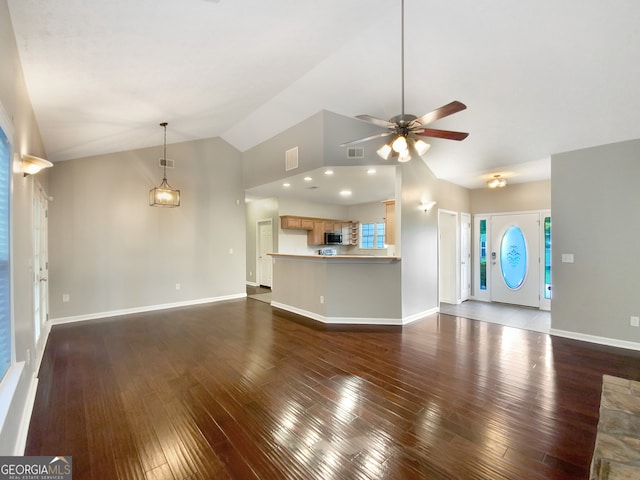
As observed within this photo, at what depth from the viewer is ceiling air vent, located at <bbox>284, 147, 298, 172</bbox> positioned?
5.04m

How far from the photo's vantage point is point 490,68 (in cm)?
306

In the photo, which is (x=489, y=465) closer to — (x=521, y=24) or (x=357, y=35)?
(x=521, y=24)

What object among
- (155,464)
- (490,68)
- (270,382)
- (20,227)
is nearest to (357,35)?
(490,68)

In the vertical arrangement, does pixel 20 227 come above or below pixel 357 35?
below

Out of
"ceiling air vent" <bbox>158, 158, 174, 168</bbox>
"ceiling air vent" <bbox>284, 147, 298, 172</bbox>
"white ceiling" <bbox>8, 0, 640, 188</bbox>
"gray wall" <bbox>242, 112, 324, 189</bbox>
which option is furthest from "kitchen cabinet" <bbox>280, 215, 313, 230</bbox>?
"white ceiling" <bbox>8, 0, 640, 188</bbox>

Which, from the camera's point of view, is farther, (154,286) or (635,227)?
(154,286)

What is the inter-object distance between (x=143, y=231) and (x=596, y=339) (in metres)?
7.83

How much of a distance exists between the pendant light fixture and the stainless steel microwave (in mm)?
4222

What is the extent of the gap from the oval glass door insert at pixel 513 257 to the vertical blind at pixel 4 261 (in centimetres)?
771

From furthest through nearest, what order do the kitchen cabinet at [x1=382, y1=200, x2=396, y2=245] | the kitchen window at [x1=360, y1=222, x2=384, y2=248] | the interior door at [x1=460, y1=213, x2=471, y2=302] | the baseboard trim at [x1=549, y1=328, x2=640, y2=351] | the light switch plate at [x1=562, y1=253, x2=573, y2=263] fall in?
the kitchen window at [x1=360, y1=222, x2=384, y2=248] → the interior door at [x1=460, y1=213, x2=471, y2=302] → the kitchen cabinet at [x1=382, y1=200, x2=396, y2=245] → the light switch plate at [x1=562, y1=253, x2=573, y2=263] → the baseboard trim at [x1=549, y1=328, x2=640, y2=351]

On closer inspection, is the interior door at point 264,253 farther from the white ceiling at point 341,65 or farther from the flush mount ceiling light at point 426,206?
the flush mount ceiling light at point 426,206

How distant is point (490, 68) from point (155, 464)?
183 inches

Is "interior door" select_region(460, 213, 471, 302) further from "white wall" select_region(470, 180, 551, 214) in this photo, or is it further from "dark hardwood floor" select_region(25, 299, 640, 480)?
"dark hardwood floor" select_region(25, 299, 640, 480)

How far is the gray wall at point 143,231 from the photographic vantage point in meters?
4.82
